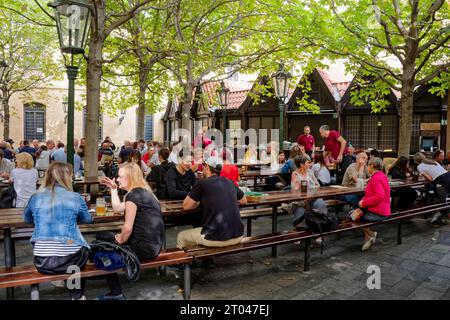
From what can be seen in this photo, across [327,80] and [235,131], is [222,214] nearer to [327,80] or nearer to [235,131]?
[327,80]

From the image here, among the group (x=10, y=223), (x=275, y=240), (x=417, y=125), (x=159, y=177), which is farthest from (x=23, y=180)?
(x=417, y=125)

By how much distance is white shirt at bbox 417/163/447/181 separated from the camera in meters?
8.15

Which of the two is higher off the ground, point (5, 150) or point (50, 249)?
point (5, 150)

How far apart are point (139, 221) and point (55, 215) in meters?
0.77

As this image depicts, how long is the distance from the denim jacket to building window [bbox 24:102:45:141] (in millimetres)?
28166

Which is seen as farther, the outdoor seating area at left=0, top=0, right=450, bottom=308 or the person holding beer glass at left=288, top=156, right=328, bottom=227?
the person holding beer glass at left=288, top=156, right=328, bottom=227

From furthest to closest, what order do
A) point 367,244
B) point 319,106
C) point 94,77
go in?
1. point 319,106
2. point 94,77
3. point 367,244

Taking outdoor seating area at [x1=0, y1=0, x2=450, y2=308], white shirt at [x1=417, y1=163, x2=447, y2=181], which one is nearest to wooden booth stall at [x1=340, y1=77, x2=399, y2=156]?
outdoor seating area at [x1=0, y1=0, x2=450, y2=308]

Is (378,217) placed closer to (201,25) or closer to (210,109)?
(201,25)

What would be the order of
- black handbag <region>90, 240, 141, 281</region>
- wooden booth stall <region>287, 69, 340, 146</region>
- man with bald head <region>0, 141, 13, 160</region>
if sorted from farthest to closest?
wooden booth stall <region>287, 69, 340, 146</region> → man with bald head <region>0, 141, 13, 160</region> → black handbag <region>90, 240, 141, 281</region>

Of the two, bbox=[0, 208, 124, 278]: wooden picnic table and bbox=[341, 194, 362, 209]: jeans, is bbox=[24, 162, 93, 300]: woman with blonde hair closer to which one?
bbox=[0, 208, 124, 278]: wooden picnic table

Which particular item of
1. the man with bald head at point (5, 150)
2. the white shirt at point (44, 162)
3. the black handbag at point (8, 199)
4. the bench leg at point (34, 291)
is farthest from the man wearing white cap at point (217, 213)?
the man with bald head at point (5, 150)

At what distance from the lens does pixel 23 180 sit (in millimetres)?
6445
